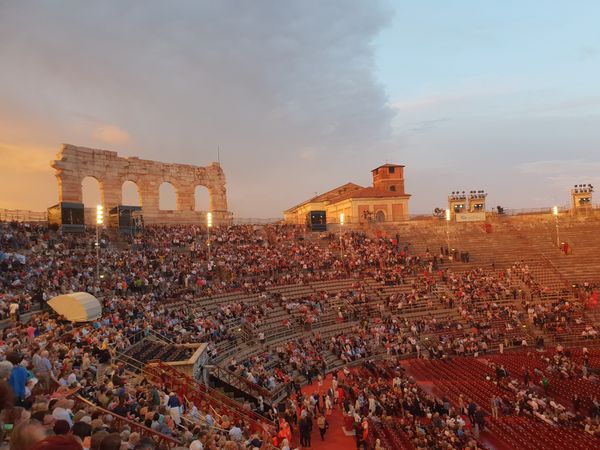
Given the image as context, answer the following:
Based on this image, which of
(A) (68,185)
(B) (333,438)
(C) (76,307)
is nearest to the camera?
(B) (333,438)

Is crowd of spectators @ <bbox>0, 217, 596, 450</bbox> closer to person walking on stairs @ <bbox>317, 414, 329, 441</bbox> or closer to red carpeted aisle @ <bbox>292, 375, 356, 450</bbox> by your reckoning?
red carpeted aisle @ <bbox>292, 375, 356, 450</bbox>

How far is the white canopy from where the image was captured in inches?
727

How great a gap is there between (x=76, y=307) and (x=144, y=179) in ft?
83.7

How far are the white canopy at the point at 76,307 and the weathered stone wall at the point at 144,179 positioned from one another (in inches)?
791

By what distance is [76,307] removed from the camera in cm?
1852

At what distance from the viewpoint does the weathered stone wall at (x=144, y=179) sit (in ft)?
123

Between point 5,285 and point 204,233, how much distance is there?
18.8m

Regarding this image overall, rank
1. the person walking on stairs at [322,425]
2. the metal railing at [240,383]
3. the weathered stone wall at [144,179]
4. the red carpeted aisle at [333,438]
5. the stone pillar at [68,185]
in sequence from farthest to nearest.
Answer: the weathered stone wall at [144,179], the stone pillar at [68,185], the metal railing at [240,383], the person walking on stairs at [322,425], the red carpeted aisle at [333,438]

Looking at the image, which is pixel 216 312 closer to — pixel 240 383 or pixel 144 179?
pixel 240 383

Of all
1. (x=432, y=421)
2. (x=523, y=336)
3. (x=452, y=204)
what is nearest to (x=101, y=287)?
(x=432, y=421)

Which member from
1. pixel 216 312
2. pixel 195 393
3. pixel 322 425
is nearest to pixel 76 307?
pixel 195 393

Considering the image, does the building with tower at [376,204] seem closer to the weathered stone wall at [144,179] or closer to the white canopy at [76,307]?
the weathered stone wall at [144,179]

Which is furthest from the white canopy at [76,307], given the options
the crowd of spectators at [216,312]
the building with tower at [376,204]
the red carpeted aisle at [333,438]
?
the building with tower at [376,204]

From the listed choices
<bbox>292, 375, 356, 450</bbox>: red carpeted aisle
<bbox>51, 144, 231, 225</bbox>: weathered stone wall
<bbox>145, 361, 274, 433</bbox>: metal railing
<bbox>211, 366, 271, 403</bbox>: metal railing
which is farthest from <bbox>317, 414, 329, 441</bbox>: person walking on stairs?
<bbox>51, 144, 231, 225</bbox>: weathered stone wall
